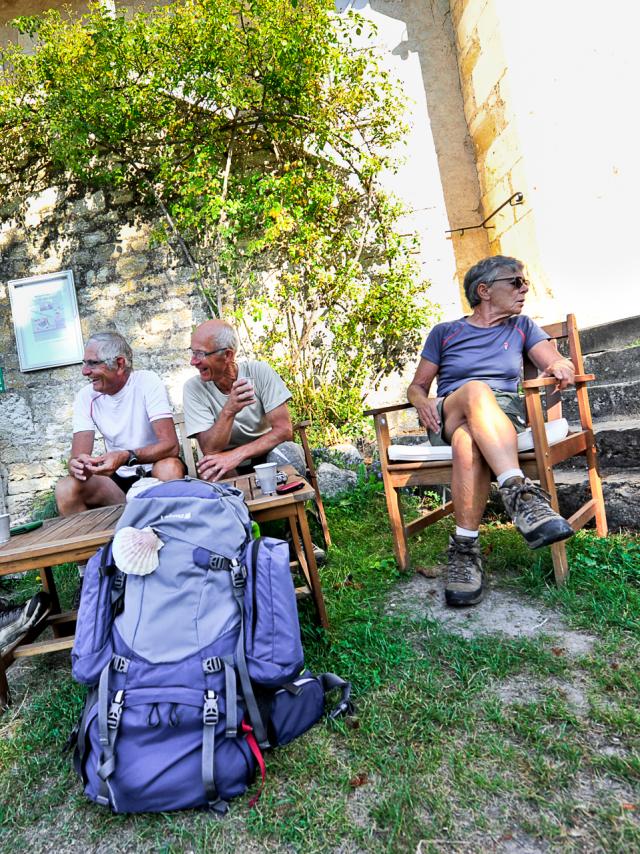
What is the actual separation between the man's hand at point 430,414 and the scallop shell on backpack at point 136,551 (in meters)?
1.38

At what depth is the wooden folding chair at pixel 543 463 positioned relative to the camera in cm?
204

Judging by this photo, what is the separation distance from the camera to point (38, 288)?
4.77 m

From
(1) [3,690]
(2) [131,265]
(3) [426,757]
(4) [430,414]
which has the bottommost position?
(3) [426,757]

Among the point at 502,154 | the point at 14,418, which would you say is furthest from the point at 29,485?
the point at 502,154

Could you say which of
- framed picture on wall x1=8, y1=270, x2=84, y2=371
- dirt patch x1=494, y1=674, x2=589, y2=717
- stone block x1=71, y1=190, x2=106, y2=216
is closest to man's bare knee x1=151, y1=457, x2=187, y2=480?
dirt patch x1=494, y1=674, x2=589, y2=717

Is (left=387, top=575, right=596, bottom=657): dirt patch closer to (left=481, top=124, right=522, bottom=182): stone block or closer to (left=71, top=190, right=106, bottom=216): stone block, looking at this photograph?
(left=481, top=124, right=522, bottom=182): stone block

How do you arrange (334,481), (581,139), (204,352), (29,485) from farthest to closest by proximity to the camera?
(29,485) < (581,139) < (334,481) < (204,352)

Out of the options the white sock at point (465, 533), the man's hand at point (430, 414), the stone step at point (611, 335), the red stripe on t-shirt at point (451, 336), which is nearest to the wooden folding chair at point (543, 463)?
the man's hand at point (430, 414)

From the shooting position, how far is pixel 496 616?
1943 mm

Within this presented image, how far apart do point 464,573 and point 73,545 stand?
1406 mm

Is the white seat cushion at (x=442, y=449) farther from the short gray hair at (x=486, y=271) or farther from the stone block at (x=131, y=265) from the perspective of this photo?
the stone block at (x=131, y=265)

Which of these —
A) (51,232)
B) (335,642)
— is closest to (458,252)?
(51,232)

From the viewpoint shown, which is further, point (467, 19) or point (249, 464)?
point (467, 19)

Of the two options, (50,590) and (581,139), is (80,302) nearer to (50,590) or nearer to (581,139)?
(50,590)
